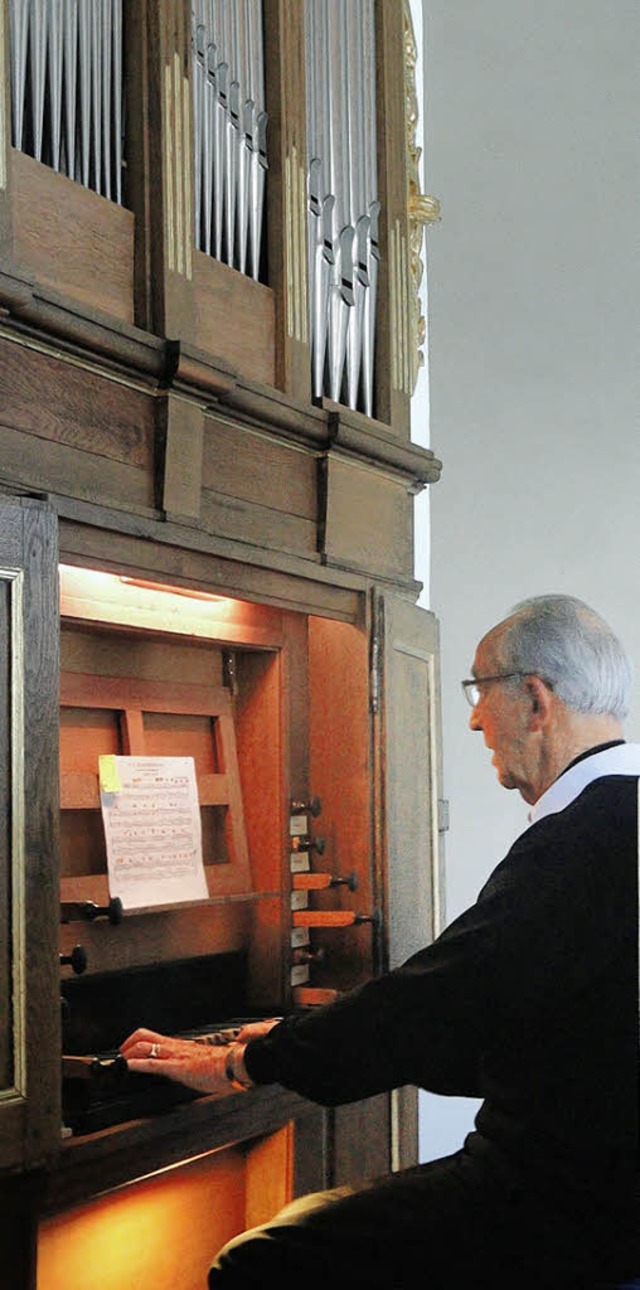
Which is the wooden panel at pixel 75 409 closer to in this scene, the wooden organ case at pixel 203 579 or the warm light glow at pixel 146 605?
the wooden organ case at pixel 203 579

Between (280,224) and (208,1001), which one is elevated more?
(280,224)

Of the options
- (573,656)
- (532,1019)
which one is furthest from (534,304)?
(532,1019)

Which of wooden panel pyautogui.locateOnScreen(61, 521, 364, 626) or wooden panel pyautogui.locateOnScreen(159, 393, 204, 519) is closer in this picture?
wooden panel pyautogui.locateOnScreen(61, 521, 364, 626)

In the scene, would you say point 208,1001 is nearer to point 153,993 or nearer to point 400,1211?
point 153,993

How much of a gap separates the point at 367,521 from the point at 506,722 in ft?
3.14

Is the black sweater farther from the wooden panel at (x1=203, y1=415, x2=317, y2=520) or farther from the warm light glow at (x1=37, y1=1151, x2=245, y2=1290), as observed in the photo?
the wooden panel at (x1=203, y1=415, x2=317, y2=520)

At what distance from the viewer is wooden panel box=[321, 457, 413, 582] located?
4.25 meters

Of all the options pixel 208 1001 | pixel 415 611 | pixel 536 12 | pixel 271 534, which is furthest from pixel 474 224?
pixel 208 1001

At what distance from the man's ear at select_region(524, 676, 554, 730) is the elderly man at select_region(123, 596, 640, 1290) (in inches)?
12.5

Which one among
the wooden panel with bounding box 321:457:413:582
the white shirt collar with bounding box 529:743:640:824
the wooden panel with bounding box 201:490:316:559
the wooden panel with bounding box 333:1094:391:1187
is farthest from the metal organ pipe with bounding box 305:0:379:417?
the wooden panel with bounding box 333:1094:391:1187

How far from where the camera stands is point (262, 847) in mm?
4375

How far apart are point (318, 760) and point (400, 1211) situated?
1.54 m

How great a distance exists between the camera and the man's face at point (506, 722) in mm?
3650

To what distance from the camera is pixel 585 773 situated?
3451mm
